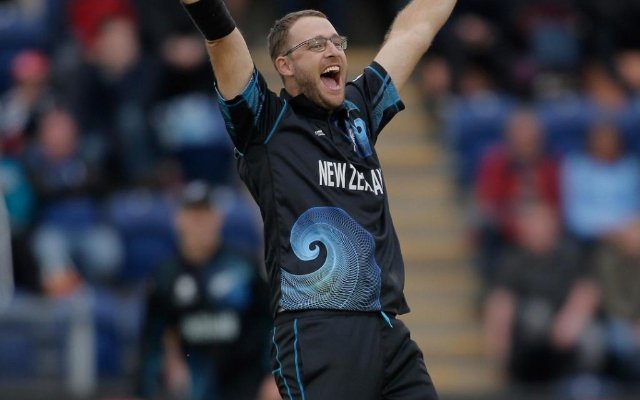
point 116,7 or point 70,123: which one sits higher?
point 116,7

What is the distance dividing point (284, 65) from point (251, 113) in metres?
0.32

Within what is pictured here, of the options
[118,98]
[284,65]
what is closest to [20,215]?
[118,98]

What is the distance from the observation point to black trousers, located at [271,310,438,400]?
4.34 m

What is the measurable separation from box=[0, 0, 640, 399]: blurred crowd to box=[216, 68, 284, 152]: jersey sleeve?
11.1ft

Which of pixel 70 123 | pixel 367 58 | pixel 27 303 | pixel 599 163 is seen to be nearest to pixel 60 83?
pixel 70 123

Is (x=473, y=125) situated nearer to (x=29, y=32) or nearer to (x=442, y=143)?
(x=442, y=143)

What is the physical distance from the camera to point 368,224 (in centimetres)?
452

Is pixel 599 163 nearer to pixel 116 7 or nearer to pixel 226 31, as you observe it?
pixel 116 7

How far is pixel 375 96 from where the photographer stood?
16.4 ft

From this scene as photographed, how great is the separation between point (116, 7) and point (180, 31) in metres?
0.60

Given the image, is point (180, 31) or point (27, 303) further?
point (180, 31)

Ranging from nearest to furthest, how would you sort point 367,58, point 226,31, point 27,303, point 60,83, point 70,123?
point 226,31 < point 27,303 < point 70,123 < point 60,83 < point 367,58

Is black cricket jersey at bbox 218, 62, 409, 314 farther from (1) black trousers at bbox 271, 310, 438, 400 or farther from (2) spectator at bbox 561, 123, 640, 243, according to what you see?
(2) spectator at bbox 561, 123, 640, 243

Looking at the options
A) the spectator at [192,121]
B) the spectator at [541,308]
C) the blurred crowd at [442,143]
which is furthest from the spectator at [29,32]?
the spectator at [541,308]
